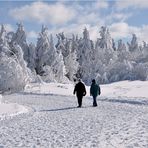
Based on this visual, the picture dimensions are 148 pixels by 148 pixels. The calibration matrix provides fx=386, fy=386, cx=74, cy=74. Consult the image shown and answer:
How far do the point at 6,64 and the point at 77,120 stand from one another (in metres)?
29.3

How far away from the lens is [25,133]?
15164 millimetres

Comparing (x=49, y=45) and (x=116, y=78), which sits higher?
(x=49, y=45)

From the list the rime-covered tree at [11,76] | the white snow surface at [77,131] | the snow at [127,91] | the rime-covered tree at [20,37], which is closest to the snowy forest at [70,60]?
the rime-covered tree at [20,37]

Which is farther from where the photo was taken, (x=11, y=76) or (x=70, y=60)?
(x=70, y=60)

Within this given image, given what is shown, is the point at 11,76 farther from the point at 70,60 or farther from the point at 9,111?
the point at 70,60

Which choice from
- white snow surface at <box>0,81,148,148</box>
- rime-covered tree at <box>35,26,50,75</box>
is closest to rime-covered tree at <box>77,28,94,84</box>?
rime-covered tree at <box>35,26,50,75</box>

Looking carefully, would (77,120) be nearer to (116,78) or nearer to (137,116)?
(137,116)

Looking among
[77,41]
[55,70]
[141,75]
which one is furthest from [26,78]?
[77,41]

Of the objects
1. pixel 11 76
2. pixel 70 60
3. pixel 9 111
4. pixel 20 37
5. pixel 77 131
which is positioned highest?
pixel 20 37

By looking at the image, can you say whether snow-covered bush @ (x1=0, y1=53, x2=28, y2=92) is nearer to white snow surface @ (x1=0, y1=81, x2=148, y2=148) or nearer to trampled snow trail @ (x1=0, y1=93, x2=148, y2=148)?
white snow surface @ (x1=0, y1=81, x2=148, y2=148)

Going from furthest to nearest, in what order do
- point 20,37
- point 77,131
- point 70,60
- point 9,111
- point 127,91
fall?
point 20,37, point 70,60, point 127,91, point 9,111, point 77,131

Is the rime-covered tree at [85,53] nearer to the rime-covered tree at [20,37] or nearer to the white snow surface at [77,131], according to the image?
the rime-covered tree at [20,37]

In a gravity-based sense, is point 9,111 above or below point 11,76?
below

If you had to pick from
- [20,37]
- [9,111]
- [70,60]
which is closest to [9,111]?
[9,111]
